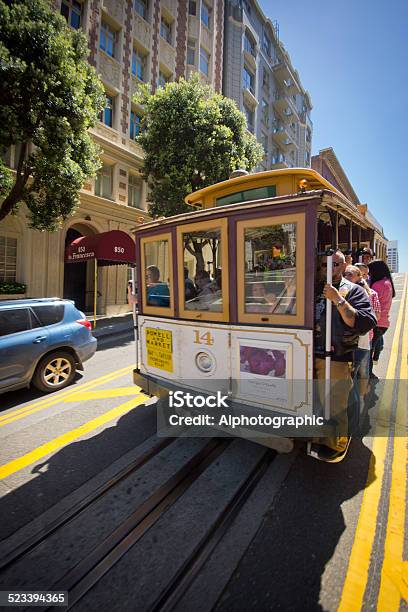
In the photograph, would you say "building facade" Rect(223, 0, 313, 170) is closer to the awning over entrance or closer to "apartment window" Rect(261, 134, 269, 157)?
"apartment window" Rect(261, 134, 269, 157)

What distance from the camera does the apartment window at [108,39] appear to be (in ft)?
53.5

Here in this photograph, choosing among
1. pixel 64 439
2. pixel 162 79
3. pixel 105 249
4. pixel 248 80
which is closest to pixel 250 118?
pixel 248 80

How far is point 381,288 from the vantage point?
6.27 metres

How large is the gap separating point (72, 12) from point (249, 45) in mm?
20436

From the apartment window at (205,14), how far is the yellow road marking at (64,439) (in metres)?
28.5

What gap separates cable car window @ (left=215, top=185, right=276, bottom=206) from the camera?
4334 mm

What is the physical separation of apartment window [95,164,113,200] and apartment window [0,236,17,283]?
530cm

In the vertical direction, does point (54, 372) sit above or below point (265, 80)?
below

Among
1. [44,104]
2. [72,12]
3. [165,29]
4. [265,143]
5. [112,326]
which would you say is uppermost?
[165,29]

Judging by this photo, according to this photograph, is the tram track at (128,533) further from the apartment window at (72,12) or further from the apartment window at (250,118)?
the apartment window at (250,118)

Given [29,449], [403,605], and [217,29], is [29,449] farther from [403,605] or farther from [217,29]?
[217,29]

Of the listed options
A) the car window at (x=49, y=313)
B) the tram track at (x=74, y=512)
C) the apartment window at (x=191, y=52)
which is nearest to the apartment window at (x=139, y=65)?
the apartment window at (x=191, y=52)

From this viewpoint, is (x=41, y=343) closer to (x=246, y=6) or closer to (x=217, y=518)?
(x=217, y=518)

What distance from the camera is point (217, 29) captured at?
24016mm
